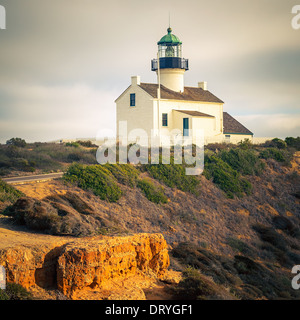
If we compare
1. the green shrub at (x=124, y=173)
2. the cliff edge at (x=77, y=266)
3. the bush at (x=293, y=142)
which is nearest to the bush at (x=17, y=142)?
the green shrub at (x=124, y=173)

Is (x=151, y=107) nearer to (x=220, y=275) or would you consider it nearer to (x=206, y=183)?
(x=206, y=183)

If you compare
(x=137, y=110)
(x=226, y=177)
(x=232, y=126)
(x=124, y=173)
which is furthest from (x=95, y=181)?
(x=232, y=126)

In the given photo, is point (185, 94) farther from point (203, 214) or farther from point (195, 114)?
point (203, 214)

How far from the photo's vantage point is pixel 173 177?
1030 inches

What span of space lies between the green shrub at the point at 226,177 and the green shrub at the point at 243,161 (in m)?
1.08

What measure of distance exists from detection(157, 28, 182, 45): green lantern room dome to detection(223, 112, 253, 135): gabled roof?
8800mm

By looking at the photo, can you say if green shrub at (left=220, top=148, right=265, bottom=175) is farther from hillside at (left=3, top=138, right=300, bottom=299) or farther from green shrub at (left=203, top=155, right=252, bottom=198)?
green shrub at (left=203, top=155, right=252, bottom=198)

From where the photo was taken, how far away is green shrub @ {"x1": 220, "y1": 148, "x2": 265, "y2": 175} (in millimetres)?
31312

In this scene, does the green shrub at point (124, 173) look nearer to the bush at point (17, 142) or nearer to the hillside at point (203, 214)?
the hillside at point (203, 214)

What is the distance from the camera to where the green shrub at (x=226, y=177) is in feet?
92.0

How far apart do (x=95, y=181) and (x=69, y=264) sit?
1082 centimetres

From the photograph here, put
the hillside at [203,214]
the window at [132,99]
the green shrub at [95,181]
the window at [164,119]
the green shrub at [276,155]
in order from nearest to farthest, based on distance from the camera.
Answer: the hillside at [203,214] < the green shrub at [95,181] < the green shrub at [276,155] < the window at [164,119] < the window at [132,99]

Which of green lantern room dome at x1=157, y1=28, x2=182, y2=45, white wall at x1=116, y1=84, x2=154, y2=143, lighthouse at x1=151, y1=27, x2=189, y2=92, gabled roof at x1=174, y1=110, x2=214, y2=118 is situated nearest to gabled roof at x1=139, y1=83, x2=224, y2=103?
white wall at x1=116, y1=84, x2=154, y2=143
